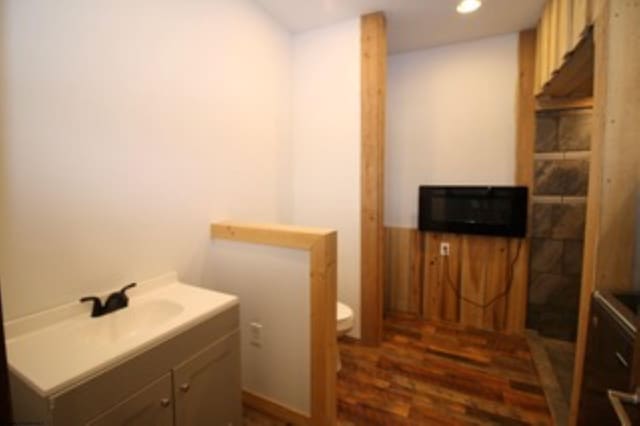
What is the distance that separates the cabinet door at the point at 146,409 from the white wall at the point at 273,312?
0.65 meters

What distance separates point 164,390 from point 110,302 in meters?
0.51

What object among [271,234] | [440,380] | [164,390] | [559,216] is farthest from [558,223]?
[164,390]

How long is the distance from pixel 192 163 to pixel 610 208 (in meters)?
2.06

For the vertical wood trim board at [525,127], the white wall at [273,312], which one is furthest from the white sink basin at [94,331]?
the vertical wood trim board at [525,127]

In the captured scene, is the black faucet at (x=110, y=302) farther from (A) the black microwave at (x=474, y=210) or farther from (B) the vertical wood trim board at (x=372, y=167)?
(A) the black microwave at (x=474, y=210)

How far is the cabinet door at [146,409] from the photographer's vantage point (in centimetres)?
95

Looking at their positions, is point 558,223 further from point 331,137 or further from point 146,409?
point 146,409

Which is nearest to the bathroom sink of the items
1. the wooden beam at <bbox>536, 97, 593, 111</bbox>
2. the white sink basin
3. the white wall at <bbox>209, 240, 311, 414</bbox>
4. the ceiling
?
the white sink basin

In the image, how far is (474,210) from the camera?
2.69m

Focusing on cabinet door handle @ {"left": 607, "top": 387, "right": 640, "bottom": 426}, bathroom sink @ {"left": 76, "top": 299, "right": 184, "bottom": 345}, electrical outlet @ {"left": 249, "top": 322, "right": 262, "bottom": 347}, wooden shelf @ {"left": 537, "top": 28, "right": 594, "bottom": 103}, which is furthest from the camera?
electrical outlet @ {"left": 249, "top": 322, "right": 262, "bottom": 347}

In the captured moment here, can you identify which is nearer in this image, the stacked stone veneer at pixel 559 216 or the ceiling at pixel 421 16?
the ceiling at pixel 421 16

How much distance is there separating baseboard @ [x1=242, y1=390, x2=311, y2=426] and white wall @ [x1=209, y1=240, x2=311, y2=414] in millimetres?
27

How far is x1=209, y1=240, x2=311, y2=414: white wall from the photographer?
162 cm

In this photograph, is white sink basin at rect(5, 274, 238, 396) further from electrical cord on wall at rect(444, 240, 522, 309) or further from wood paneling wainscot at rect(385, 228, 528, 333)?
electrical cord on wall at rect(444, 240, 522, 309)
